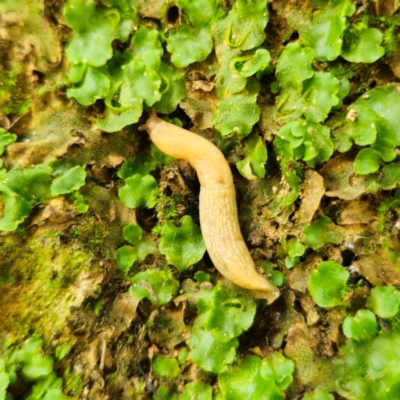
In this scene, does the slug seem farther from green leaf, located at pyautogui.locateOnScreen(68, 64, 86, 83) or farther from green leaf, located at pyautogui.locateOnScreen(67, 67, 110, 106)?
green leaf, located at pyautogui.locateOnScreen(68, 64, 86, 83)

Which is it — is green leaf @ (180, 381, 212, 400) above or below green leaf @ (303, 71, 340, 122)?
below

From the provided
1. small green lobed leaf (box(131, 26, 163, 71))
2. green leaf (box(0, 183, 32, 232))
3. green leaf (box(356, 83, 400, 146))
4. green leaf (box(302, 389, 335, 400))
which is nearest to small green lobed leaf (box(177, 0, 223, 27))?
small green lobed leaf (box(131, 26, 163, 71))

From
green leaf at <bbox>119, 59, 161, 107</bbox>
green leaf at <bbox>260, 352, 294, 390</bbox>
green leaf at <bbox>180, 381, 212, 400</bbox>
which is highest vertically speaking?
green leaf at <bbox>119, 59, 161, 107</bbox>

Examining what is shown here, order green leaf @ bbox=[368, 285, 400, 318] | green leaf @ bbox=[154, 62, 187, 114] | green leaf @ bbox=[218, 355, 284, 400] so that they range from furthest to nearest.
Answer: green leaf @ bbox=[154, 62, 187, 114]
green leaf @ bbox=[218, 355, 284, 400]
green leaf @ bbox=[368, 285, 400, 318]

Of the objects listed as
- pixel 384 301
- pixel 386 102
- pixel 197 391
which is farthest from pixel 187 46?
pixel 197 391

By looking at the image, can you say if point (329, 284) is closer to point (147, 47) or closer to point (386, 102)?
point (386, 102)
